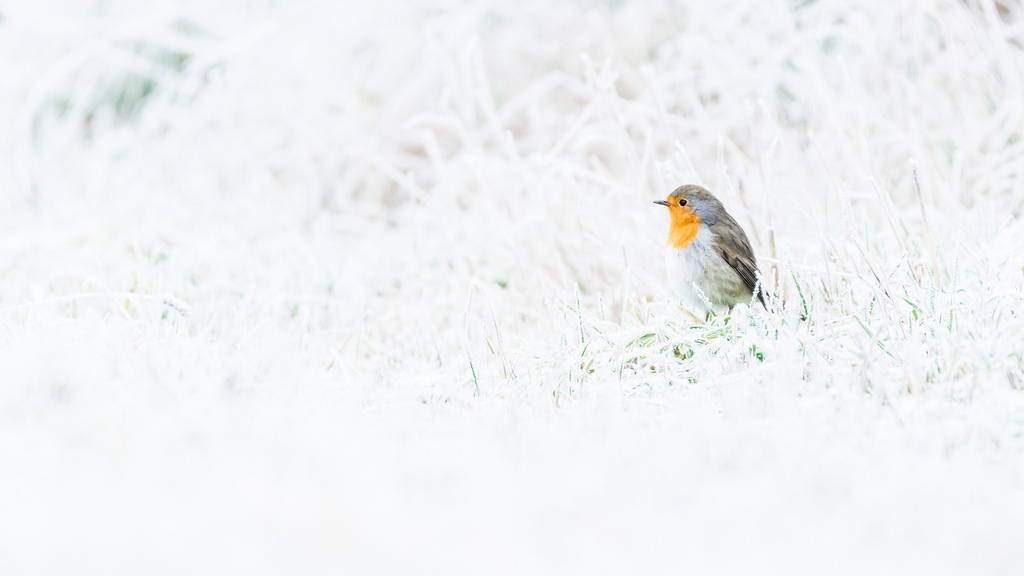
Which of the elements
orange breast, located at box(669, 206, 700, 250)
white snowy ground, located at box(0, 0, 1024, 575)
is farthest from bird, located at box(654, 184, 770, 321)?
white snowy ground, located at box(0, 0, 1024, 575)

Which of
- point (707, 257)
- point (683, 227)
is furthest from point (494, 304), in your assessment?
point (707, 257)

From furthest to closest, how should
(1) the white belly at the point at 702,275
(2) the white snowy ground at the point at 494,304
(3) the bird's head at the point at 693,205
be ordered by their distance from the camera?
1. (3) the bird's head at the point at 693,205
2. (1) the white belly at the point at 702,275
3. (2) the white snowy ground at the point at 494,304

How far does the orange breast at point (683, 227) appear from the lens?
8.50ft

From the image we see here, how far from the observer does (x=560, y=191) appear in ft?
11.5

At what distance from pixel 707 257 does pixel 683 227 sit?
0.16 metres

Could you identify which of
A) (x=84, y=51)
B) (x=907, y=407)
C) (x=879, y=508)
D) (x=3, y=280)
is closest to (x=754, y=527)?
(x=879, y=508)

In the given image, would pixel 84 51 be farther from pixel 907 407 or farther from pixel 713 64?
pixel 907 407

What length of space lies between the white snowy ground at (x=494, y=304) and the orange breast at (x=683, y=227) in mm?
182

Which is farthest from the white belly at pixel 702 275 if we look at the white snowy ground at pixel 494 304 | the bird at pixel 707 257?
the white snowy ground at pixel 494 304

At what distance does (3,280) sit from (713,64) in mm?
3147

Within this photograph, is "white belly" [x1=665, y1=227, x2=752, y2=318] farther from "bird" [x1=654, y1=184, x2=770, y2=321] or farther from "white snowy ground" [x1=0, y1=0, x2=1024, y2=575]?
"white snowy ground" [x1=0, y1=0, x2=1024, y2=575]

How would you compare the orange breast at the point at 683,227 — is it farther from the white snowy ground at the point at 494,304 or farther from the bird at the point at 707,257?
the white snowy ground at the point at 494,304

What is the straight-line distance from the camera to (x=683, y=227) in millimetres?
2643

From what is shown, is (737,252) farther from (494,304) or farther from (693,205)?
(494,304)
